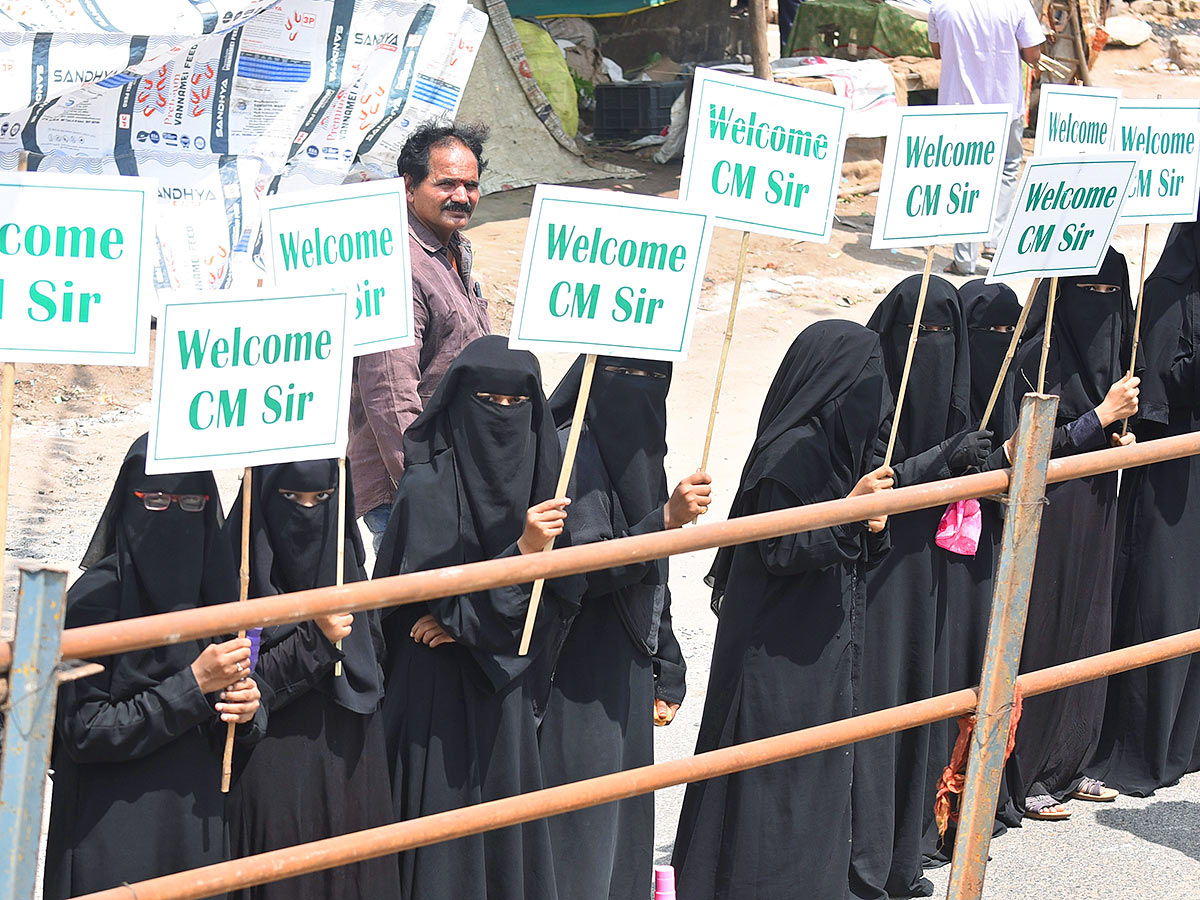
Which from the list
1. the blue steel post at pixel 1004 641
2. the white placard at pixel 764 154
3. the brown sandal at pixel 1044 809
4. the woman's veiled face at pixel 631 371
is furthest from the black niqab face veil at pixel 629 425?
the brown sandal at pixel 1044 809

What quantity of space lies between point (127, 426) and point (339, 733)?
5064 millimetres

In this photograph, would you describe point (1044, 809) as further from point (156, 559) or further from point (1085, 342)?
point (156, 559)

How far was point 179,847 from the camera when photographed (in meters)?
3.13

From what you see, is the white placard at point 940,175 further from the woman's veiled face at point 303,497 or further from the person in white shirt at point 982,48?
the person in white shirt at point 982,48

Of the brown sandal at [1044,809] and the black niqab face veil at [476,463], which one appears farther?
the brown sandal at [1044,809]

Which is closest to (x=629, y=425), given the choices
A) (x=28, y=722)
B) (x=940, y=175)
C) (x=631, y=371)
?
(x=631, y=371)

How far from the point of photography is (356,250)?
371 centimetres

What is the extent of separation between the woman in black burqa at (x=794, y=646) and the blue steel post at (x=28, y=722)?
2044mm

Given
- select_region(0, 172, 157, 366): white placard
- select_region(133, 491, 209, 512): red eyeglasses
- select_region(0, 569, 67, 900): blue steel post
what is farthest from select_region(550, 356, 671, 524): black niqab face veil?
select_region(0, 569, 67, 900): blue steel post

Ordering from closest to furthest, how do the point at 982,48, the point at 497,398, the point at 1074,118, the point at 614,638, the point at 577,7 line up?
the point at 497,398, the point at 614,638, the point at 1074,118, the point at 982,48, the point at 577,7

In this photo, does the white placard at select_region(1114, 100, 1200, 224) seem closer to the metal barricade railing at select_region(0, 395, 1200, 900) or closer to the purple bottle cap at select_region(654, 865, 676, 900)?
the metal barricade railing at select_region(0, 395, 1200, 900)

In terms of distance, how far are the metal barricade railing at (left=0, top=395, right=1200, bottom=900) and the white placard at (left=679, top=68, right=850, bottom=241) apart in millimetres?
973

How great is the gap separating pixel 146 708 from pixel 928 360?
7.74ft

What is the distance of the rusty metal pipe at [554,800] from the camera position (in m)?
2.40
